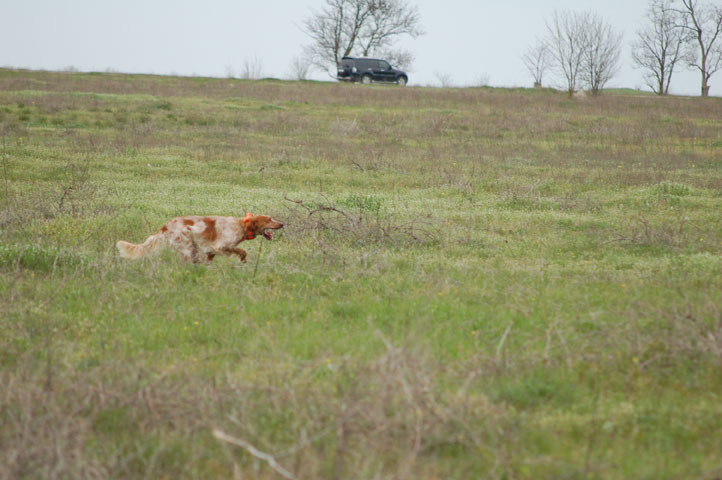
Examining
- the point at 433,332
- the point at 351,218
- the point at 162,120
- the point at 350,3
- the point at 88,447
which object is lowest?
the point at 88,447

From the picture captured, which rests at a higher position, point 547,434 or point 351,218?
point 351,218

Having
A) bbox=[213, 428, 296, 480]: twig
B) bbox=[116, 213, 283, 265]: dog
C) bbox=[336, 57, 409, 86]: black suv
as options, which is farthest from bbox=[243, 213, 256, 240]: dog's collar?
bbox=[336, 57, 409, 86]: black suv

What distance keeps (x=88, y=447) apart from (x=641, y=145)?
1799 cm

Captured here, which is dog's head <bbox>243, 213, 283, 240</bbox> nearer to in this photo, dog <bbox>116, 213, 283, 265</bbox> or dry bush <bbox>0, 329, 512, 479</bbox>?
dog <bbox>116, 213, 283, 265</bbox>

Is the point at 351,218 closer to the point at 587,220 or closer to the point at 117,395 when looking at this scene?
the point at 587,220

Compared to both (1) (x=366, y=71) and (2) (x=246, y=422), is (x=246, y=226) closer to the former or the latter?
(2) (x=246, y=422)

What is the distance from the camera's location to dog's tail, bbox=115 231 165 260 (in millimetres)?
6891

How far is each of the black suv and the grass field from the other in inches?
1107

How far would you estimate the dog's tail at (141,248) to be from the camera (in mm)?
6891

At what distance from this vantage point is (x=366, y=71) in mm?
40344

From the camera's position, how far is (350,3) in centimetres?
5231

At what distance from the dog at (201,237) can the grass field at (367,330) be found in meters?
0.18

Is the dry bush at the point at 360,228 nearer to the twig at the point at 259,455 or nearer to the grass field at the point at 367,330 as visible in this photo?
the grass field at the point at 367,330

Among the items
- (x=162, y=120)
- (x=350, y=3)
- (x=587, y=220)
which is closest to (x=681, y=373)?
(x=587, y=220)
